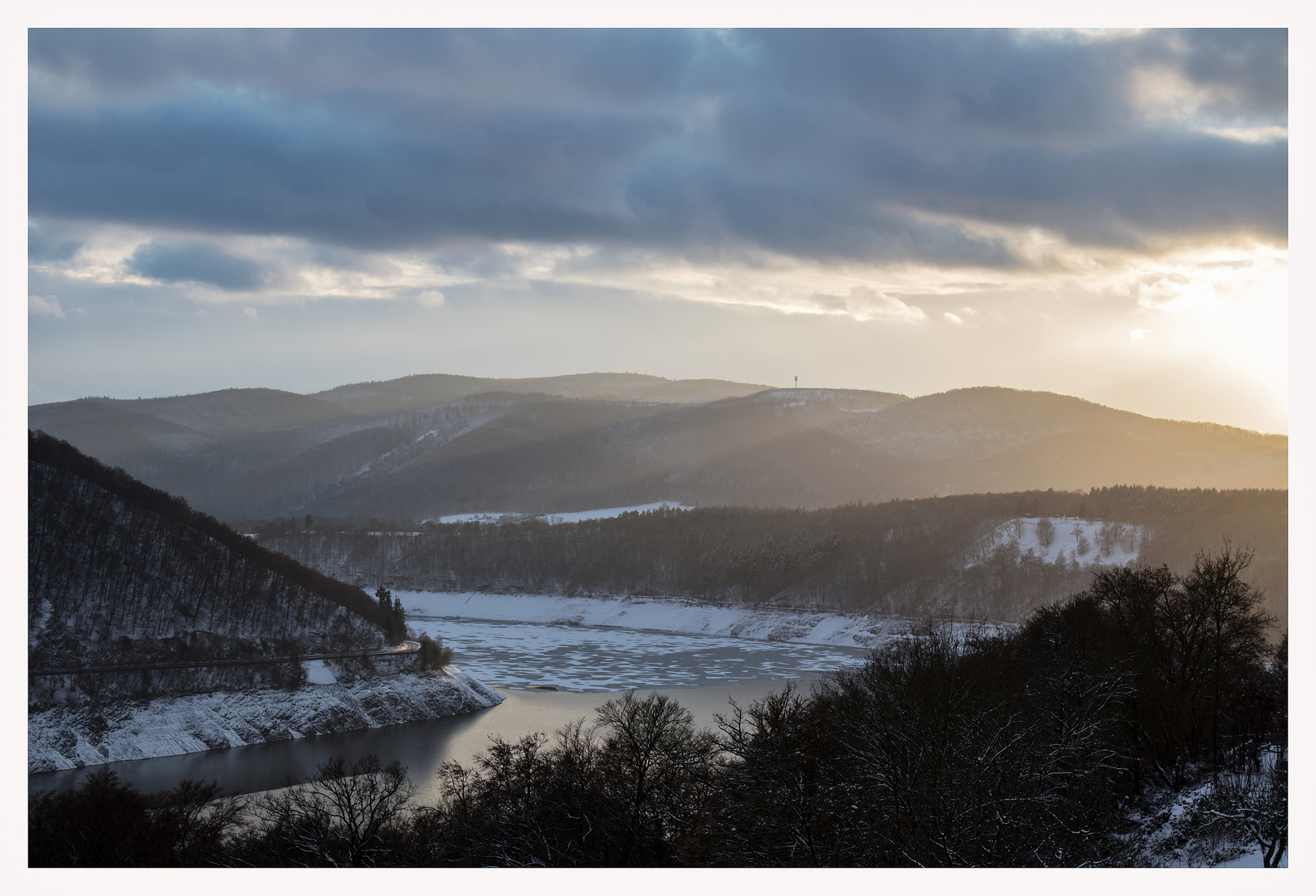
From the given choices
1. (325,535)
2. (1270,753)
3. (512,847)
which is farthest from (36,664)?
(325,535)

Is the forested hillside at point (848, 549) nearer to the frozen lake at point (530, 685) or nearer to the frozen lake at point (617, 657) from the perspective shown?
the frozen lake at point (530, 685)

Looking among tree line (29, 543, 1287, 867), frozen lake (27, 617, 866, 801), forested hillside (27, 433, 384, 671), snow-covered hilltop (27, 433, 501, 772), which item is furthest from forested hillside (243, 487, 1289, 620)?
forested hillside (27, 433, 384, 671)

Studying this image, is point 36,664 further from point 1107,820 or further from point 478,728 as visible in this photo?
point 1107,820

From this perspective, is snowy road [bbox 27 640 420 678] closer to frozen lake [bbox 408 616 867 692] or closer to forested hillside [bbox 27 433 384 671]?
forested hillside [bbox 27 433 384 671]

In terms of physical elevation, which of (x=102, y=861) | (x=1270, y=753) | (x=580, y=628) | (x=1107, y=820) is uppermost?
(x=1270, y=753)

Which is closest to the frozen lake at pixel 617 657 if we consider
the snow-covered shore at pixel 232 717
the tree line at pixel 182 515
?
the tree line at pixel 182 515

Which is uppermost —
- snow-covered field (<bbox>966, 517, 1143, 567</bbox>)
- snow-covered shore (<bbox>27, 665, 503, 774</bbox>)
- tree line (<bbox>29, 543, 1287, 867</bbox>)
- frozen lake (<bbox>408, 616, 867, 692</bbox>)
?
snow-covered field (<bbox>966, 517, 1143, 567</bbox>)
